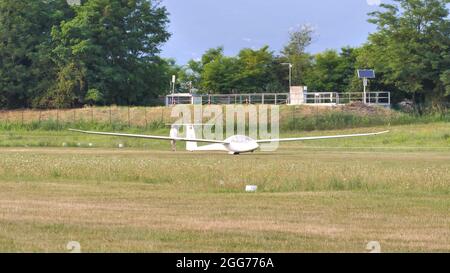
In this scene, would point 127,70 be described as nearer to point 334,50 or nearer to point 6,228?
point 334,50

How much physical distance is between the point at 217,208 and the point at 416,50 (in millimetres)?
67682

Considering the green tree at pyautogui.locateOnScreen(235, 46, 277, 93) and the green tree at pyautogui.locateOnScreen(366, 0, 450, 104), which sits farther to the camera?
the green tree at pyautogui.locateOnScreen(235, 46, 277, 93)

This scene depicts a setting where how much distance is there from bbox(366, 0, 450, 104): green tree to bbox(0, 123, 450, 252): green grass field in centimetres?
5385

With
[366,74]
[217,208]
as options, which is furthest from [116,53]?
[217,208]

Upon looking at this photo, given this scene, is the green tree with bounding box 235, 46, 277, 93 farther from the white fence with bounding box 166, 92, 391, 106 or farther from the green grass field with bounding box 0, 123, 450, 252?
the green grass field with bounding box 0, 123, 450, 252

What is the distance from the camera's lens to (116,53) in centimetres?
8619

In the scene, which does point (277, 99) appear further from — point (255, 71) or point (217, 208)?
point (217, 208)

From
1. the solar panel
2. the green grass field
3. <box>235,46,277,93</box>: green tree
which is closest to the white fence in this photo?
the solar panel

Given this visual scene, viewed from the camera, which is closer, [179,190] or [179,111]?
[179,190]

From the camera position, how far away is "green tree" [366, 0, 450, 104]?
80.2 metres

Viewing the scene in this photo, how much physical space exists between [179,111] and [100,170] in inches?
1813
